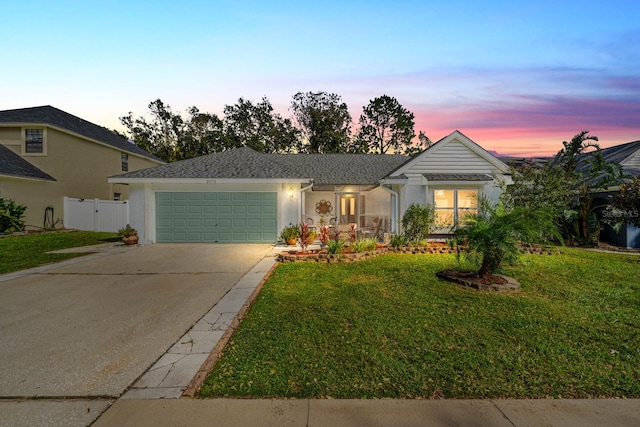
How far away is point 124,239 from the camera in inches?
515

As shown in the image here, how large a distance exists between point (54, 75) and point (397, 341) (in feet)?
75.2

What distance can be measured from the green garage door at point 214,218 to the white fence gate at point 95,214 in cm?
594

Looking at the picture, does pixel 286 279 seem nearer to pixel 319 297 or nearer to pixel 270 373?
pixel 319 297

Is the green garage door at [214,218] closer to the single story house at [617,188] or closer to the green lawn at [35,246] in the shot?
the green lawn at [35,246]

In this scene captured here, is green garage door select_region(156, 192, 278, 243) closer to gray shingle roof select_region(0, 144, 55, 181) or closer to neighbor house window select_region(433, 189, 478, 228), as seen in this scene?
neighbor house window select_region(433, 189, 478, 228)

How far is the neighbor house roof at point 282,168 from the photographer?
45.5 ft

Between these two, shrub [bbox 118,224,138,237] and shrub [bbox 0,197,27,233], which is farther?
shrub [bbox 0,197,27,233]

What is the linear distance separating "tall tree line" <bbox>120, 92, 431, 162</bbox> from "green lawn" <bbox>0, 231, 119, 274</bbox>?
917 inches

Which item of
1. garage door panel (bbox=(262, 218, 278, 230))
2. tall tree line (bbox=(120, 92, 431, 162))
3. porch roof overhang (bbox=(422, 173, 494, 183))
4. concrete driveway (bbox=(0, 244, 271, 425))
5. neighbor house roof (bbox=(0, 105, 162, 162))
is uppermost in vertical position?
tall tree line (bbox=(120, 92, 431, 162))


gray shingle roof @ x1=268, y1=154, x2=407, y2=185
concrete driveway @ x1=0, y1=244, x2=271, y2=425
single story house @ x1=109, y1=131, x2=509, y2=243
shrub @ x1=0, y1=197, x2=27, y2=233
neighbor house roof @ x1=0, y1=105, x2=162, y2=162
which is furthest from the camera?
neighbor house roof @ x1=0, y1=105, x2=162, y2=162

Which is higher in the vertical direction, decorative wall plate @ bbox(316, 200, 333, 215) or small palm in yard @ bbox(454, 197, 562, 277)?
decorative wall plate @ bbox(316, 200, 333, 215)

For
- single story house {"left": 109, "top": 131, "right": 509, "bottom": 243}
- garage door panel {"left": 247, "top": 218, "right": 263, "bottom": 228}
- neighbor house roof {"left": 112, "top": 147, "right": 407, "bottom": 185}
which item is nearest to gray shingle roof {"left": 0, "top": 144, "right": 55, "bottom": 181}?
single story house {"left": 109, "top": 131, "right": 509, "bottom": 243}

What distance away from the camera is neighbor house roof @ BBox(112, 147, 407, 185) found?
13.9 metres

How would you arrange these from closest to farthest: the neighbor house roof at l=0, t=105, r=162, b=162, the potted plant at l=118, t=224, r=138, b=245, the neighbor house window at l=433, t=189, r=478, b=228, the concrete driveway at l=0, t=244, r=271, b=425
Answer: the concrete driveway at l=0, t=244, r=271, b=425 < the potted plant at l=118, t=224, r=138, b=245 < the neighbor house window at l=433, t=189, r=478, b=228 < the neighbor house roof at l=0, t=105, r=162, b=162
